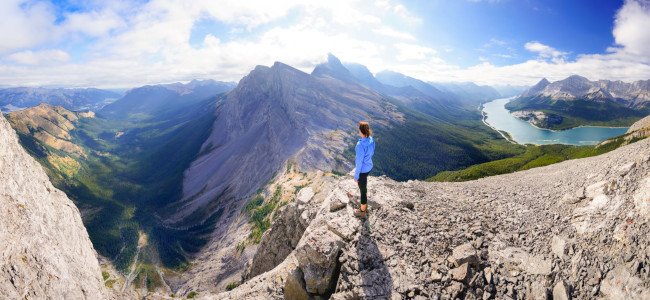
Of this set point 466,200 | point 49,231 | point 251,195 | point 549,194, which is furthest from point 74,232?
point 251,195

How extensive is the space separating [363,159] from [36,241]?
19.5 metres

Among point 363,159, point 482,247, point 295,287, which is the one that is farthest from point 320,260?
point 482,247

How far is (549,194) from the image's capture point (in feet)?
66.4

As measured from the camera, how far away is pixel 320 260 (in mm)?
15195

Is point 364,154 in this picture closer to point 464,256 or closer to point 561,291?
point 464,256

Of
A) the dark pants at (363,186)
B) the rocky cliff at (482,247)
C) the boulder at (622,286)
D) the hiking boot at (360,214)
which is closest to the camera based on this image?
the boulder at (622,286)

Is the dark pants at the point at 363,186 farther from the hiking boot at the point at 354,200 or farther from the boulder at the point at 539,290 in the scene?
the boulder at the point at 539,290

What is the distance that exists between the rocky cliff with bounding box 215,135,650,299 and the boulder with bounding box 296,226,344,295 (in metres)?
0.05

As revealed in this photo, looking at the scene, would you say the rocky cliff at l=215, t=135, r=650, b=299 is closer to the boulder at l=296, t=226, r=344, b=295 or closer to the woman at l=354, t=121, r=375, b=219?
the boulder at l=296, t=226, r=344, b=295

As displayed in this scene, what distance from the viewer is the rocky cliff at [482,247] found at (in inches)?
478

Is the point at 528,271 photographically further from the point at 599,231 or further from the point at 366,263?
the point at 366,263

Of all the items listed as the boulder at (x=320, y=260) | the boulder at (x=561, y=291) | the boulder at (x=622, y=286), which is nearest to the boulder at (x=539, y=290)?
the boulder at (x=561, y=291)

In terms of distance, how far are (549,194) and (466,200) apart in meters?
5.14

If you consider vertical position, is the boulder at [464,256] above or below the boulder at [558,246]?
below
